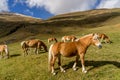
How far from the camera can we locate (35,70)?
23.9m

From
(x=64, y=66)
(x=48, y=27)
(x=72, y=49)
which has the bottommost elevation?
(x=64, y=66)

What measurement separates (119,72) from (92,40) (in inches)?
137

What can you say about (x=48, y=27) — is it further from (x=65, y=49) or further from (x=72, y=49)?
(x=65, y=49)

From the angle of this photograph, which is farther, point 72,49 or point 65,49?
point 72,49

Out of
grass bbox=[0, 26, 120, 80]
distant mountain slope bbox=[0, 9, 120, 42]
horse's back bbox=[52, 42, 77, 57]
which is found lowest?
grass bbox=[0, 26, 120, 80]

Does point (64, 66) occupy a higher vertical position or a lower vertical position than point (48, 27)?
lower

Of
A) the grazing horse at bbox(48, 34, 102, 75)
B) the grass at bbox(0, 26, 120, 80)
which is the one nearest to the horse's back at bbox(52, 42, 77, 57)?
the grazing horse at bbox(48, 34, 102, 75)

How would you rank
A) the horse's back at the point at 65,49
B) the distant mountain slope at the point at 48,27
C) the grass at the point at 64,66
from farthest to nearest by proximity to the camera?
the distant mountain slope at the point at 48,27
the horse's back at the point at 65,49
the grass at the point at 64,66

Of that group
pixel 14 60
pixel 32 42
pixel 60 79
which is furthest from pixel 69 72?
pixel 32 42

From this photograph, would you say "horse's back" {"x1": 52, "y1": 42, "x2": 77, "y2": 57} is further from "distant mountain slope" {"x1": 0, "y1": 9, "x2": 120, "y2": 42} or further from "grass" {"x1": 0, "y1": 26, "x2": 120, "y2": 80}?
"distant mountain slope" {"x1": 0, "y1": 9, "x2": 120, "y2": 42}

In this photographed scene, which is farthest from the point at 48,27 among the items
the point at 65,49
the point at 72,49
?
the point at 65,49

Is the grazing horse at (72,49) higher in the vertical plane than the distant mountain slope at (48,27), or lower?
lower

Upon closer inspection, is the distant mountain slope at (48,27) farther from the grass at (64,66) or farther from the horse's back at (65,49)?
the horse's back at (65,49)

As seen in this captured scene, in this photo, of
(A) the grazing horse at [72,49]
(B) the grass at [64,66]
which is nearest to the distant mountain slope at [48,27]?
(B) the grass at [64,66]
